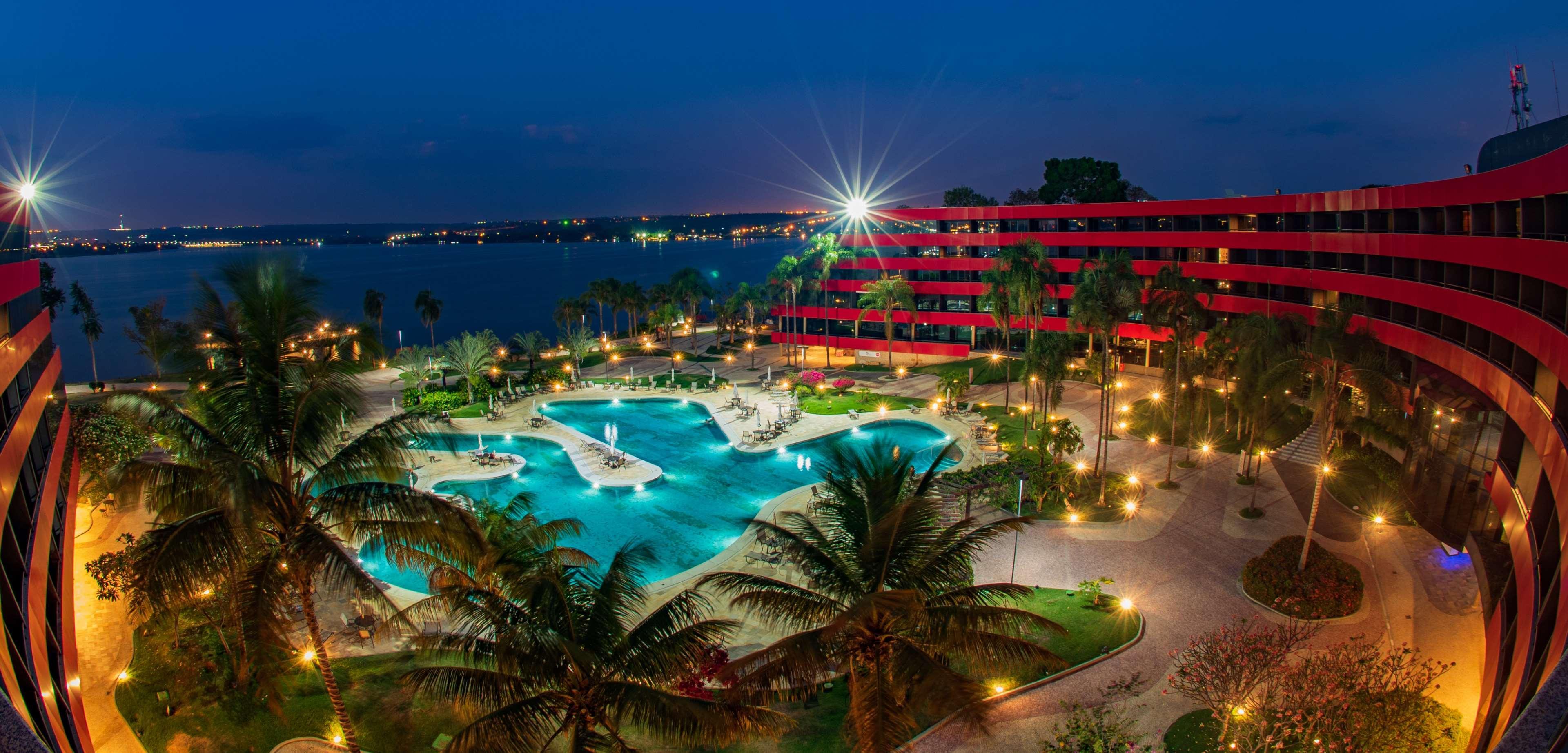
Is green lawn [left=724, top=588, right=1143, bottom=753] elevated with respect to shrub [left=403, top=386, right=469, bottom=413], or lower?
lower

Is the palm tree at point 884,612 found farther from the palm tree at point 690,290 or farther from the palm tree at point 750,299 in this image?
the palm tree at point 750,299

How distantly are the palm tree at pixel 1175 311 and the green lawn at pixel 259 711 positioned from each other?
26278 mm

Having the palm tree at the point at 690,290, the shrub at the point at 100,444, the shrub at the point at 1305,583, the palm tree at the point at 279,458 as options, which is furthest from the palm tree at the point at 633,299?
the palm tree at the point at 279,458

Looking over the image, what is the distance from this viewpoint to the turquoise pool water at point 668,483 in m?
29.8

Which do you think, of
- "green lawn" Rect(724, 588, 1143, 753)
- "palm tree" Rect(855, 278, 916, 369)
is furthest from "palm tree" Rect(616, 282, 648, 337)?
"green lawn" Rect(724, 588, 1143, 753)

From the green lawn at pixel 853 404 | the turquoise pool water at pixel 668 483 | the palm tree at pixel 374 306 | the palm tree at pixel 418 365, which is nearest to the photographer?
the turquoise pool water at pixel 668 483

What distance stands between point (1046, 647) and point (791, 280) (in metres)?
46.1

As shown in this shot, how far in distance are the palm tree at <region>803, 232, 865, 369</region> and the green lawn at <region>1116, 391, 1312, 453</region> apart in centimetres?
2164

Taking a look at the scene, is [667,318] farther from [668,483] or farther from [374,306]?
[668,483]

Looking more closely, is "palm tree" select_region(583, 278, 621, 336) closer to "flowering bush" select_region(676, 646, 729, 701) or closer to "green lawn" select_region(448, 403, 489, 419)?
"green lawn" select_region(448, 403, 489, 419)

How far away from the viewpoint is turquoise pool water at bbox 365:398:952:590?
97.7ft

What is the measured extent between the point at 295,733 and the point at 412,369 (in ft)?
120

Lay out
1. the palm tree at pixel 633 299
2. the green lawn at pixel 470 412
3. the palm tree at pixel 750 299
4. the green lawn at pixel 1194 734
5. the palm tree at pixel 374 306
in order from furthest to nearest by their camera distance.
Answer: the palm tree at pixel 633 299 < the palm tree at pixel 374 306 < the palm tree at pixel 750 299 < the green lawn at pixel 470 412 < the green lawn at pixel 1194 734

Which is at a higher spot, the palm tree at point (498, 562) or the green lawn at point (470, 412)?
the palm tree at point (498, 562)
